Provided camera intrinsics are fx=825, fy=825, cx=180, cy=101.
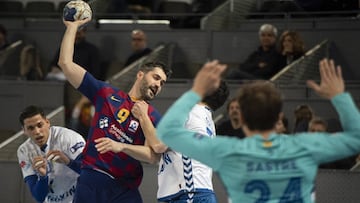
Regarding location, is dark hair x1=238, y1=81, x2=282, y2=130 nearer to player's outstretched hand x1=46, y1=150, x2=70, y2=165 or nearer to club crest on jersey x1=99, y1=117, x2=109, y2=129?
club crest on jersey x1=99, y1=117, x2=109, y2=129

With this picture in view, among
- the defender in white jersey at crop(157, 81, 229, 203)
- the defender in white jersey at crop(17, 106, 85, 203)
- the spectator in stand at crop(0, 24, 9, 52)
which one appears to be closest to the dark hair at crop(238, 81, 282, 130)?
the defender in white jersey at crop(157, 81, 229, 203)

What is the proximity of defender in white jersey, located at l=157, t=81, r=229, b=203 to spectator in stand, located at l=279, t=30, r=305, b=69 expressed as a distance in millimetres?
5103

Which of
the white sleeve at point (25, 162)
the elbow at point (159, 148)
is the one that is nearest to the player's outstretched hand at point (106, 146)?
the elbow at point (159, 148)

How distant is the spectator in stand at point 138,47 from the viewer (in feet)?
37.3

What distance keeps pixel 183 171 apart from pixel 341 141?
6.84ft

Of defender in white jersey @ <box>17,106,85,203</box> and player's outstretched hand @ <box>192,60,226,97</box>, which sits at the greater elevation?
player's outstretched hand @ <box>192,60,226,97</box>

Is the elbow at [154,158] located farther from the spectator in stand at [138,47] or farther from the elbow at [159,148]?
the spectator in stand at [138,47]

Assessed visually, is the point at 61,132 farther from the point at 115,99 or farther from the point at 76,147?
the point at 115,99

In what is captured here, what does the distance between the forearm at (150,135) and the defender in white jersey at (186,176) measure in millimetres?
234

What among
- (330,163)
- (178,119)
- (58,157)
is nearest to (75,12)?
(58,157)

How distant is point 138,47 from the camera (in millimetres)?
11500

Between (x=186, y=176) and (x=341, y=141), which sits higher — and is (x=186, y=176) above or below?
below

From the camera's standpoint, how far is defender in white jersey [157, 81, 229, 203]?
536cm

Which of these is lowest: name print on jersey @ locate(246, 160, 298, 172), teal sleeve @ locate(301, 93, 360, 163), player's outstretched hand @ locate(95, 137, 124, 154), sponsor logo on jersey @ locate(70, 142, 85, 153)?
sponsor logo on jersey @ locate(70, 142, 85, 153)
